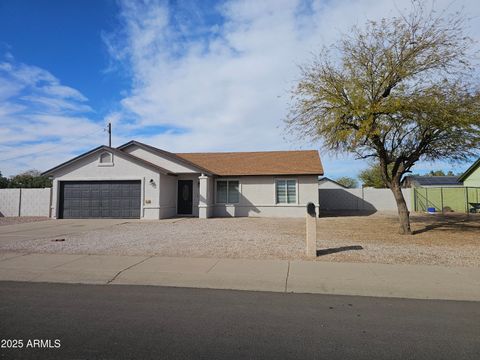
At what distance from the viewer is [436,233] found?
13859mm

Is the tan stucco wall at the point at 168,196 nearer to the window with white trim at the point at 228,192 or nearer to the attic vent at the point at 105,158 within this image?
the window with white trim at the point at 228,192

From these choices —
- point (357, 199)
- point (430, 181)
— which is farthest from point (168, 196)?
point (430, 181)

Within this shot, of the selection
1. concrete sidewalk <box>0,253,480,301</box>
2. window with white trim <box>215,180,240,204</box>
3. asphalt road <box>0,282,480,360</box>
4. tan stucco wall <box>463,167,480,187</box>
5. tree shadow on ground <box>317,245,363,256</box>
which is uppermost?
tan stucco wall <box>463,167,480,187</box>

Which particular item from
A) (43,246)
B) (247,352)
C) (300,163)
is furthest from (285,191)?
(247,352)

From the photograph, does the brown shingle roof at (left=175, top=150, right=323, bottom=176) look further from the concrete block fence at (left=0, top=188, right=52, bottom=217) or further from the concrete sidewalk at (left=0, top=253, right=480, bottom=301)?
the concrete sidewalk at (left=0, top=253, right=480, bottom=301)

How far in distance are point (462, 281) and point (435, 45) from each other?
30.3 ft

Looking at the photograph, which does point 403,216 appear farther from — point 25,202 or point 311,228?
point 25,202

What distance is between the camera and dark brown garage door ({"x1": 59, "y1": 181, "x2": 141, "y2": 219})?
2033 centimetres

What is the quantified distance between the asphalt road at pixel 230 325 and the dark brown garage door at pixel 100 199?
14.5m

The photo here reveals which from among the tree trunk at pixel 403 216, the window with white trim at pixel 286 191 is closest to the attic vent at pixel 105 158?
the window with white trim at pixel 286 191

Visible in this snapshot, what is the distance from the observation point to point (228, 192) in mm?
23375

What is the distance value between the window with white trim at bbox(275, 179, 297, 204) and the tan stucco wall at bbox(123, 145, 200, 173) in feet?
19.6

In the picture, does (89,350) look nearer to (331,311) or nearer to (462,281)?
(331,311)

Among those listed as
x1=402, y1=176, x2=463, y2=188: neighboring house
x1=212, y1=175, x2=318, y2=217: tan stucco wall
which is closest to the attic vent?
x1=212, y1=175, x2=318, y2=217: tan stucco wall
